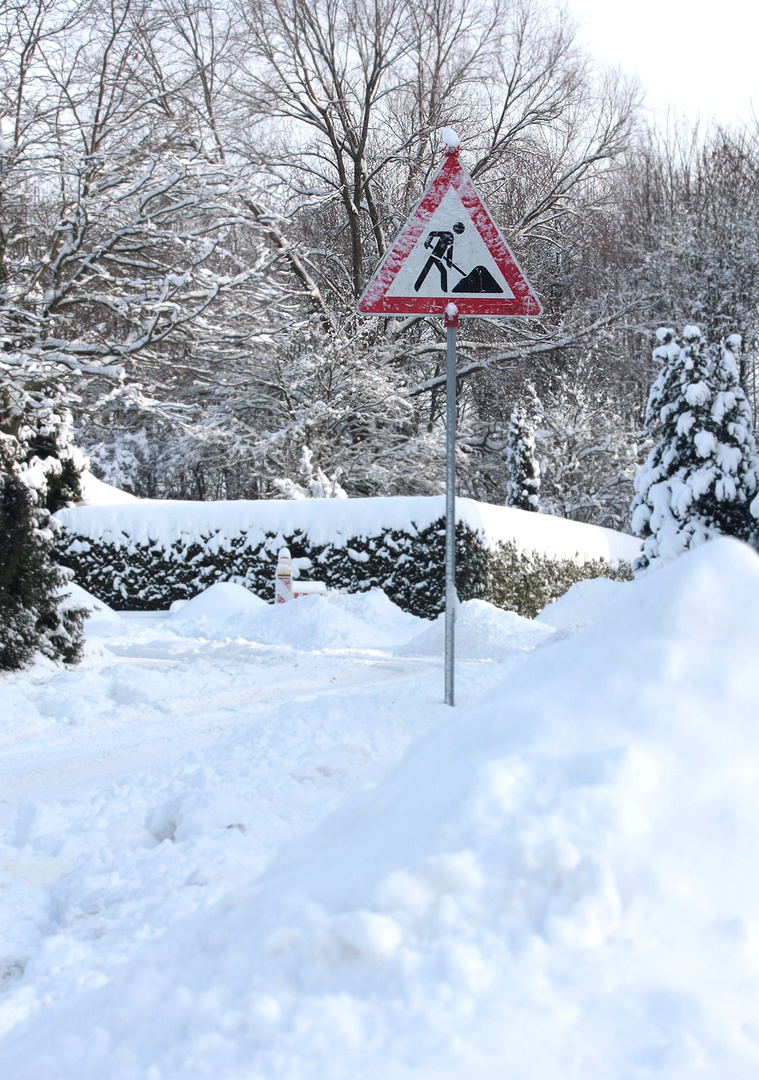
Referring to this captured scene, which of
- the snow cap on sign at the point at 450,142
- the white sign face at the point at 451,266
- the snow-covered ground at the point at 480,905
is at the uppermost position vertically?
the snow cap on sign at the point at 450,142

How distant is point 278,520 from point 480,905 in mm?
12507

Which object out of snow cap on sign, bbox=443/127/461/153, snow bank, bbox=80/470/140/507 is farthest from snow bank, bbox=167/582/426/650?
snow cap on sign, bbox=443/127/461/153

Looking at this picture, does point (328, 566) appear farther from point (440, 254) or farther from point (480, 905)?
point (480, 905)

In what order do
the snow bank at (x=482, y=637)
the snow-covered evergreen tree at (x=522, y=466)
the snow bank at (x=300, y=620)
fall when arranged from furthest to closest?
the snow-covered evergreen tree at (x=522, y=466) < the snow bank at (x=300, y=620) < the snow bank at (x=482, y=637)

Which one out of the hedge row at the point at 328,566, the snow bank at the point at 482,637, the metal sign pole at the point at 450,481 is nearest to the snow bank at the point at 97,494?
the hedge row at the point at 328,566

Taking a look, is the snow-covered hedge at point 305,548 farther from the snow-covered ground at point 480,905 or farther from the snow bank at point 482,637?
the snow-covered ground at point 480,905

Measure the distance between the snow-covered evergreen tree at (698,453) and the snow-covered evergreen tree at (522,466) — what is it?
35.0 ft

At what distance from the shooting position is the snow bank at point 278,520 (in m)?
13.7

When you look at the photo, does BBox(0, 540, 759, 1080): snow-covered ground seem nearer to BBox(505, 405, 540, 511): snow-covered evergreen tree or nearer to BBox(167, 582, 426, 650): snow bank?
BBox(167, 582, 426, 650): snow bank

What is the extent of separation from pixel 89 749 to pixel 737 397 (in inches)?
388

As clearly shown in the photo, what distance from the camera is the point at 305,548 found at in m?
14.2

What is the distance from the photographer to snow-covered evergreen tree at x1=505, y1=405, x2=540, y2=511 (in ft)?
76.6

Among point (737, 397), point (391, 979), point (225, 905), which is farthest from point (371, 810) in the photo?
point (737, 397)

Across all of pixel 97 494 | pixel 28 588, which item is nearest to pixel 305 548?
pixel 97 494
